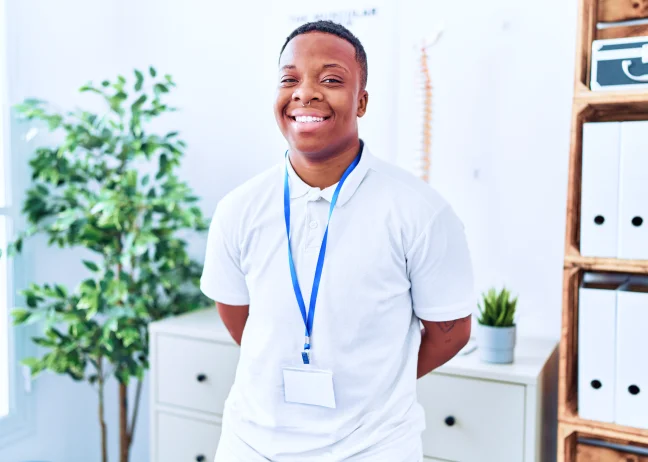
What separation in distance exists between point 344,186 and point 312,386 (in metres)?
0.33

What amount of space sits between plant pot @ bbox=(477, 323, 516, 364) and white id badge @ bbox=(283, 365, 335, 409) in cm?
78

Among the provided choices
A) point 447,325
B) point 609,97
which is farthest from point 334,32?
point 609,97

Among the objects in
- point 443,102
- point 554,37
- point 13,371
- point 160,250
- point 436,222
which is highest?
point 554,37

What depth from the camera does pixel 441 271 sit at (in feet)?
3.55

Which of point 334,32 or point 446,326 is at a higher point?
point 334,32

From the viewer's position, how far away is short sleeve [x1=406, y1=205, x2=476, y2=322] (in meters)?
1.07

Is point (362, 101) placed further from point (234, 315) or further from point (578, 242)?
point (578, 242)

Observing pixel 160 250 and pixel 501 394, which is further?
pixel 160 250

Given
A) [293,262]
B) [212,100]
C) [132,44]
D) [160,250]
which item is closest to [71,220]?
[160,250]

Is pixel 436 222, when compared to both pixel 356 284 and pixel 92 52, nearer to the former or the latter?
pixel 356 284

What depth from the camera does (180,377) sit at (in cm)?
211

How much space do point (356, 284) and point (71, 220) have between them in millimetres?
1296

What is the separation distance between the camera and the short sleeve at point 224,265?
1191 millimetres

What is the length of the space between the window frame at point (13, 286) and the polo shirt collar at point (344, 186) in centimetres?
148
